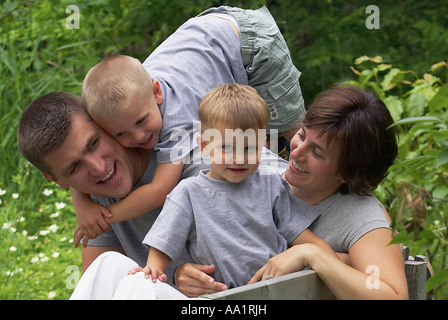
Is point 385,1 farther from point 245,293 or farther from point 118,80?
point 245,293

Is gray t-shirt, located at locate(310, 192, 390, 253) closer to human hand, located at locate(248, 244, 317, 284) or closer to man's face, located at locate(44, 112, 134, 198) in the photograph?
human hand, located at locate(248, 244, 317, 284)

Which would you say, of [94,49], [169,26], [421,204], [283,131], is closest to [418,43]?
[169,26]

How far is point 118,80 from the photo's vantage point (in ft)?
8.15

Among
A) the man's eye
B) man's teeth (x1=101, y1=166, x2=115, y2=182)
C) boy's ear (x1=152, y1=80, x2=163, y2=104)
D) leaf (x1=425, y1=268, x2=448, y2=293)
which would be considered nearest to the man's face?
man's teeth (x1=101, y1=166, x2=115, y2=182)

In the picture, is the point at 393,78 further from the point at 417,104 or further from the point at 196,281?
the point at 196,281

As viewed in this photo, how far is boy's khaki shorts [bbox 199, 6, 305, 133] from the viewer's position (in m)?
3.00

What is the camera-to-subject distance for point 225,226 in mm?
2264

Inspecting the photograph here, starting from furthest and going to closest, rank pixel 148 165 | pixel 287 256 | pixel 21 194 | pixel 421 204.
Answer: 1. pixel 21 194
2. pixel 148 165
3. pixel 287 256
4. pixel 421 204

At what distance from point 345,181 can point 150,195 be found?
65 centimetres

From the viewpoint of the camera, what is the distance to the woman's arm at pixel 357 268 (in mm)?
2164

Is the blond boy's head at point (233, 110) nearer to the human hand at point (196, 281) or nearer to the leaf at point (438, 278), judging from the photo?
the human hand at point (196, 281)

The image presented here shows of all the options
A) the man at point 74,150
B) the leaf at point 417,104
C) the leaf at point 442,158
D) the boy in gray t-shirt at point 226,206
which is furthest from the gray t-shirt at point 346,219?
the leaf at point 417,104

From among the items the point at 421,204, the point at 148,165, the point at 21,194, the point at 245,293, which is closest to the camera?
the point at 421,204

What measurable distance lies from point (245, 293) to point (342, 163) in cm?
64
